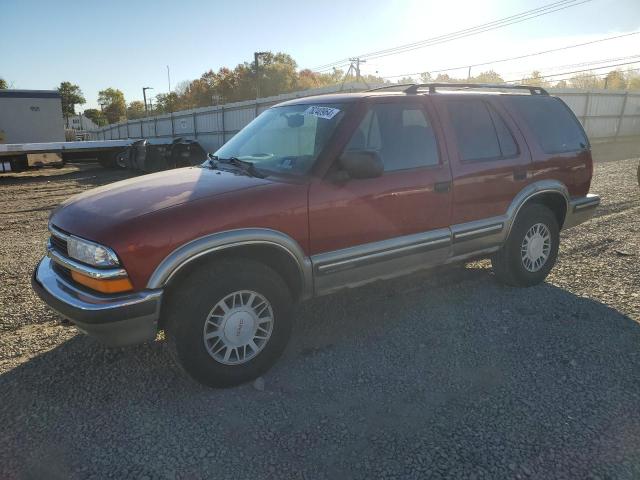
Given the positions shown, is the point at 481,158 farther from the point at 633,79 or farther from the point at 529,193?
the point at 633,79

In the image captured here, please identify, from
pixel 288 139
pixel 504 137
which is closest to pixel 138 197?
pixel 288 139

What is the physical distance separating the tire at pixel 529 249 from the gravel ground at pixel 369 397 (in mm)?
204

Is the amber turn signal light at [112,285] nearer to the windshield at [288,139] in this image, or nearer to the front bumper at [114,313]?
the front bumper at [114,313]

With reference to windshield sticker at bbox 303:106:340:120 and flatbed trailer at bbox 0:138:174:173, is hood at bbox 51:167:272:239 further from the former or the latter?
flatbed trailer at bbox 0:138:174:173

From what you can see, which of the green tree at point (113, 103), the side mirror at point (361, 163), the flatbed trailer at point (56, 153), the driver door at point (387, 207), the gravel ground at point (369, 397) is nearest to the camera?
the gravel ground at point (369, 397)

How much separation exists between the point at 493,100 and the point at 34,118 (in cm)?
3141

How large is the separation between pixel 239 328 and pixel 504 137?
3.10 m

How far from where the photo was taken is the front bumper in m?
2.67

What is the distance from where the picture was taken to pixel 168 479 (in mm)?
2361

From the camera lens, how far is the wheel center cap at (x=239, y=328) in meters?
3.08

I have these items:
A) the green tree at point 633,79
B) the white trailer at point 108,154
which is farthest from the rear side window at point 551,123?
the green tree at point 633,79

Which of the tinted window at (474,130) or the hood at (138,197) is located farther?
the tinted window at (474,130)

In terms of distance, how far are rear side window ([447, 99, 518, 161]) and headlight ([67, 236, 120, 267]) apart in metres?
2.95

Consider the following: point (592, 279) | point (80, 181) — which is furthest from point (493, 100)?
point (80, 181)
